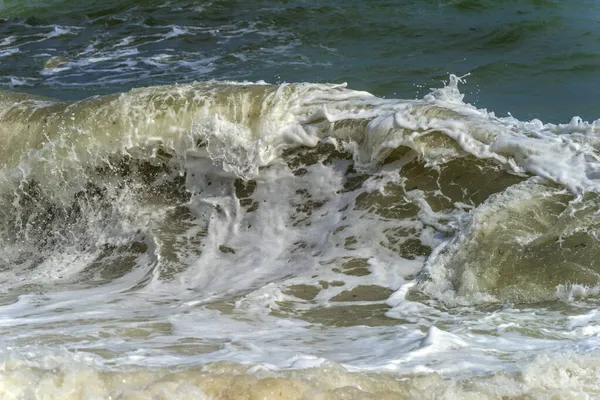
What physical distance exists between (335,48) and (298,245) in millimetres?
7430

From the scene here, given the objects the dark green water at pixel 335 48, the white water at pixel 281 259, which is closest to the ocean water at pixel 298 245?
the white water at pixel 281 259

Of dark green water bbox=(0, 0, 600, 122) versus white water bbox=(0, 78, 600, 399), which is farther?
dark green water bbox=(0, 0, 600, 122)

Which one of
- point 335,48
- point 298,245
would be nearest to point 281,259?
point 298,245

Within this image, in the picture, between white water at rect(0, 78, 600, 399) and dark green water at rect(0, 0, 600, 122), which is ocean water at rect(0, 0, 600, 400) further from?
dark green water at rect(0, 0, 600, 122)

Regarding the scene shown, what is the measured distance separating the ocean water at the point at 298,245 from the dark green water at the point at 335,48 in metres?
0.86

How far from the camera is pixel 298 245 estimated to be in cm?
579

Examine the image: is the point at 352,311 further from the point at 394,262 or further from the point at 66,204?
the point at 66,204

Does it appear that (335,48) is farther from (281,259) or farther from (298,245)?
(281,259)

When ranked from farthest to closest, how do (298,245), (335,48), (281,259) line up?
(335,48)
(298,245)
(281,259)

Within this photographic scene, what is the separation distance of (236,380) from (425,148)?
347 centimetres

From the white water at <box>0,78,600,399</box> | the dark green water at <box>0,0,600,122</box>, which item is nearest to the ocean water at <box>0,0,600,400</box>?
the white water at <box>0,78,600,399</box>

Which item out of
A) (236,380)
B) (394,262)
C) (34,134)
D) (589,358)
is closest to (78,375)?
(236,380)

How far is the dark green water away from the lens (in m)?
10.6

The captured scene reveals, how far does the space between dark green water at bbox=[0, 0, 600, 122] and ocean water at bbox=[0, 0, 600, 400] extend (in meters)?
0.86
